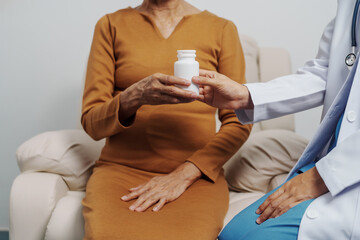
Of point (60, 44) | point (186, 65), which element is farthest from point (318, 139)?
point (60, 44)

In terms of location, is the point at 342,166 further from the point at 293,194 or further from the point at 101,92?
the point at 101,92

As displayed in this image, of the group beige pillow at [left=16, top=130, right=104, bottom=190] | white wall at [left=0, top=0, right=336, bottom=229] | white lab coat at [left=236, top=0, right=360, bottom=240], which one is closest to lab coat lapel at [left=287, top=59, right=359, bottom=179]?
white lab coat at [left=236, top=0, right=360, bottom=240]

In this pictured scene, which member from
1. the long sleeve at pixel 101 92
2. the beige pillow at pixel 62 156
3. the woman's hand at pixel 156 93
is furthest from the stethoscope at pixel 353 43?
the beige pillow at pixel 62 156

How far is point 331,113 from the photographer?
980 mm

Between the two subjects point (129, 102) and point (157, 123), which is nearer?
point (129, 102)

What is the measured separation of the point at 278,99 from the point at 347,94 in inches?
7.7

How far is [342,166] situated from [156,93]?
49cm

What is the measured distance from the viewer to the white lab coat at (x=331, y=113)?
80 centimetres

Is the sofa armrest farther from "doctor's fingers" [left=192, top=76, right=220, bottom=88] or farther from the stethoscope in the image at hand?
the stethoscope

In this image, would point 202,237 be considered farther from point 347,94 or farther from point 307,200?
point 347,94

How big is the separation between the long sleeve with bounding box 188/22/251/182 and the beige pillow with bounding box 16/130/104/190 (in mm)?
397

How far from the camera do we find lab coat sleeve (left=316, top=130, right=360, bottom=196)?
809mm

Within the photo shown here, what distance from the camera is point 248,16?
2.05m

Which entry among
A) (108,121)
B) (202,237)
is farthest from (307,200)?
(108,121)
